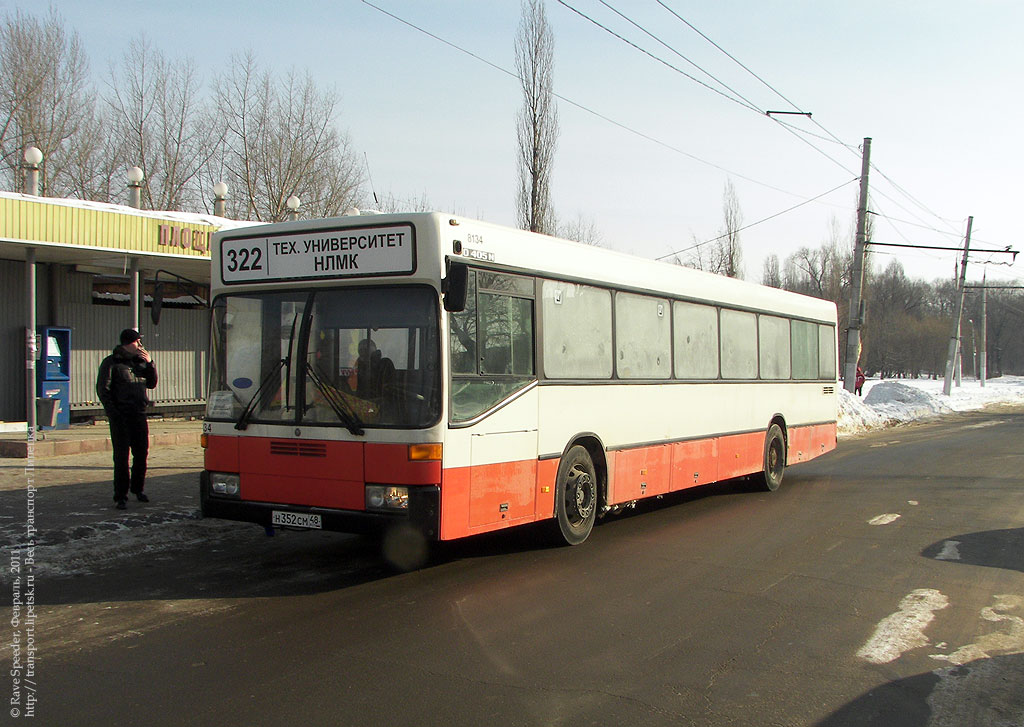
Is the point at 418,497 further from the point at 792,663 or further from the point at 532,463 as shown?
the point at 792,663

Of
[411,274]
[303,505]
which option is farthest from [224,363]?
[411,274]

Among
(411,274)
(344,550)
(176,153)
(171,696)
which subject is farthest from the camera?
(176,153)

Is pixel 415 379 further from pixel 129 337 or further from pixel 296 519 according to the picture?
pixel 129 337

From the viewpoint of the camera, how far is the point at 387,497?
7.00 m

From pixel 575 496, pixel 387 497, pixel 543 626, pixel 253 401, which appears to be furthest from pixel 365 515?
pixel 575 496

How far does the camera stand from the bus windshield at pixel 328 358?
7062 mm

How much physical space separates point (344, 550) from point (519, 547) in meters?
1.74

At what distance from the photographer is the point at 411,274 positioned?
23.3 feet

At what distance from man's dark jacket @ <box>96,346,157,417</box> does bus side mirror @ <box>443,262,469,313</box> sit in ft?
15.0

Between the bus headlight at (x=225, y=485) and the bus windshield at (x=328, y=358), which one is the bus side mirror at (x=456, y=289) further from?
the bus headlight at (x=225, y=485)

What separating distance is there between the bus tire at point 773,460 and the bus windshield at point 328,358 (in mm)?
7958

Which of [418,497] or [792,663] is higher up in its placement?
[418,497]

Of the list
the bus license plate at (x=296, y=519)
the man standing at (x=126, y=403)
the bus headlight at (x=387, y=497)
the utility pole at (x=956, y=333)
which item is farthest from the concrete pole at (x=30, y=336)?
the utility pole at (x=956, y=333)

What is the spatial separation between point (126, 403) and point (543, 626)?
6.14m
